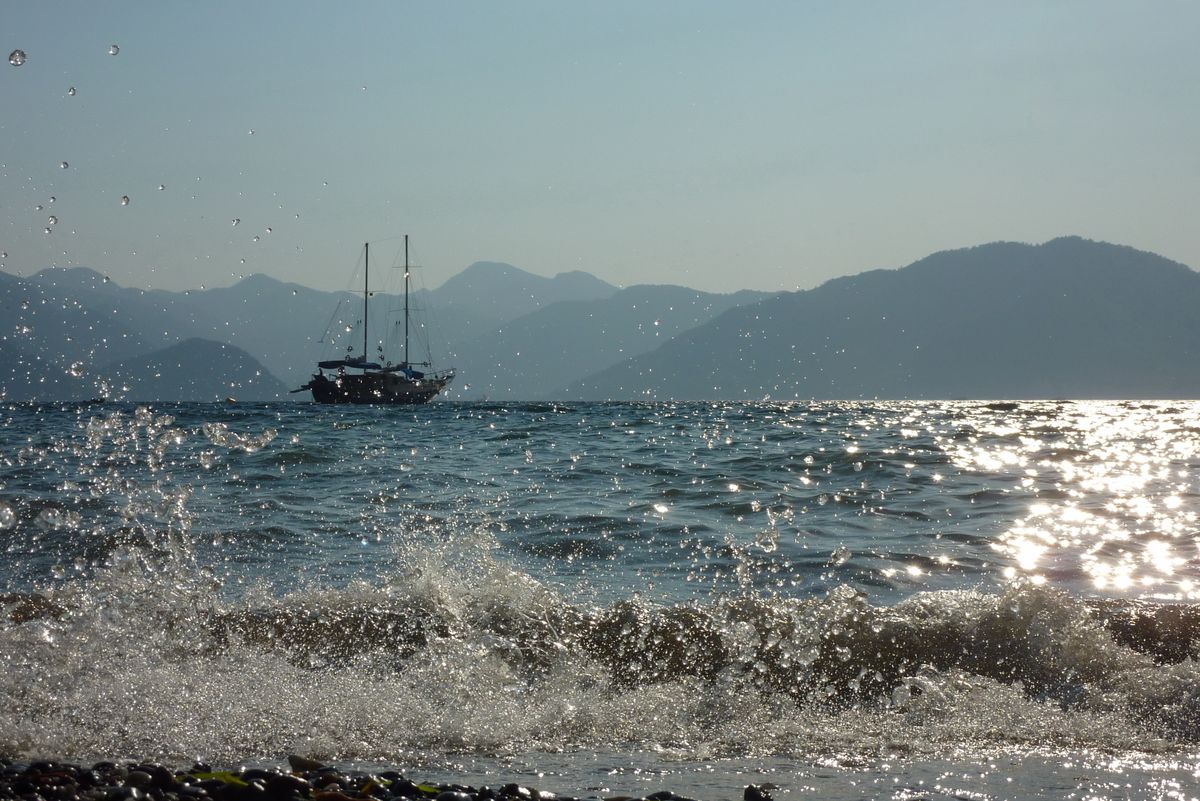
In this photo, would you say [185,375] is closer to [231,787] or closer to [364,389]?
[364,389]

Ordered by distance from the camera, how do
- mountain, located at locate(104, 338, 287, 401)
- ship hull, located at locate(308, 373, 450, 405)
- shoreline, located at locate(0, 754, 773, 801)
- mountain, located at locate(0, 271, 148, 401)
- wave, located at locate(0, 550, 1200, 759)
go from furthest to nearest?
1. mountain, located at locate(104, 338, 287, 401)
2. mountain, located at locate(0, 271, 148, 401)
3. ship hull, located at locate(308, 373, 450, 405)
4. wave, located at locate(0, 550, 1200, 759)
5. shoreline, located at locate(0, 754, 773, 801)

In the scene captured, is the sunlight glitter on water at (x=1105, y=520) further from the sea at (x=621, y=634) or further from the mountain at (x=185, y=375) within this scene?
the mountain at (x=185, y=375)

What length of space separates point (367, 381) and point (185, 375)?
83.1 m

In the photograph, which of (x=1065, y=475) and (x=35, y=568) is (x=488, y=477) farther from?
(x=1065, y=475)

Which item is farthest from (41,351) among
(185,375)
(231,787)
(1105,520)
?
(231,787)

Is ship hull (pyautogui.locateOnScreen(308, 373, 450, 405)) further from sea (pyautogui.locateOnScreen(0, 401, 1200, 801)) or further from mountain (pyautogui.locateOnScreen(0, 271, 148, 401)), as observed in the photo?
sea (pyautogui.locateOnScreen(0, 401, 1200, 801))

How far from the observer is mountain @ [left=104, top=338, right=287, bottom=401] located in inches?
6015

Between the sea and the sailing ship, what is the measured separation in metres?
75.8

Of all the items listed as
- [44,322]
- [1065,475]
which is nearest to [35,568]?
[1065,475]

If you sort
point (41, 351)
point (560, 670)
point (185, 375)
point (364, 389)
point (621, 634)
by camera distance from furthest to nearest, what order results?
point (185, 375) → point (41, 351) → point (364, 389) → point (621, 634) → point (560, 670)

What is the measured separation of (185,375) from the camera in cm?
16100

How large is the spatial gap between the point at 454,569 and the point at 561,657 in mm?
2189

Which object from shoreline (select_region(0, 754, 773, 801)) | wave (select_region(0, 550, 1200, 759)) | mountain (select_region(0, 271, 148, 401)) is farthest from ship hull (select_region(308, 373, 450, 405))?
shoreline (select_region(0, 754, 773, 801))

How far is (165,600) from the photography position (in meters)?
7.88
